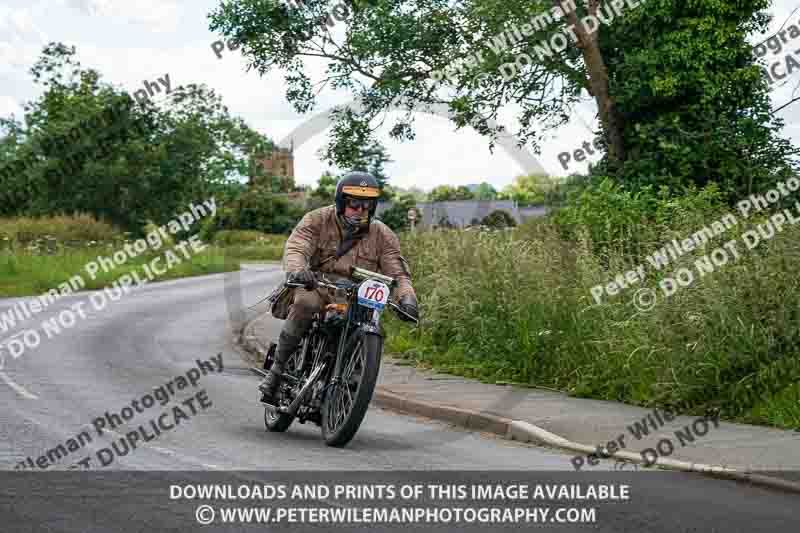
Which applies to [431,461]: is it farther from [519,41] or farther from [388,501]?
[519,41]

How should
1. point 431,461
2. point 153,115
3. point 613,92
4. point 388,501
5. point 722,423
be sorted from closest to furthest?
1. point 388,501
2. point 431,461
3. point 722,423
4. point 613,92
5. point 153,115

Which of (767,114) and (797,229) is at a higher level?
(767,114)

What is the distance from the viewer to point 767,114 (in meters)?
23.0

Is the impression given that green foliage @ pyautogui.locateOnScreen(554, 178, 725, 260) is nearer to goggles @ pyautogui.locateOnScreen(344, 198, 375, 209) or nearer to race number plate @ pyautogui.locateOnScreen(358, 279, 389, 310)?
goggles @ pyautogui.locateOnScreen(344, 198, 375, 209)

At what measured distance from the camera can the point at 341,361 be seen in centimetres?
943

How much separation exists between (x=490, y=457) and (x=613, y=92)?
1585 centimetres

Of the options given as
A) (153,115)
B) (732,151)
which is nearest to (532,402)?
(732,151)

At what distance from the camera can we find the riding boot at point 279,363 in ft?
32.7
